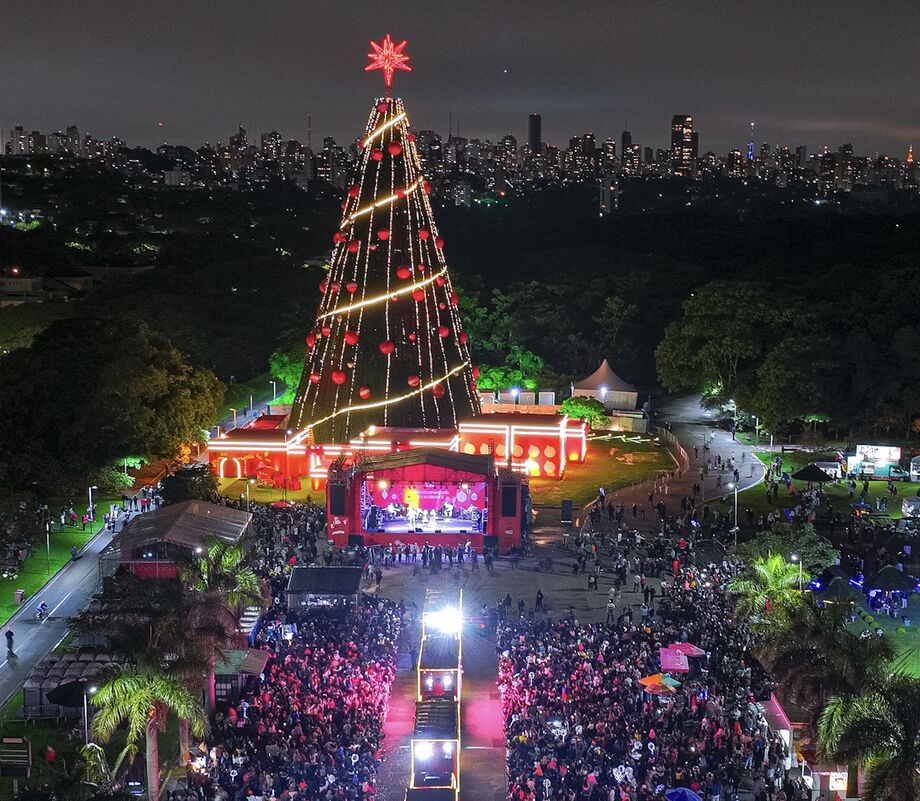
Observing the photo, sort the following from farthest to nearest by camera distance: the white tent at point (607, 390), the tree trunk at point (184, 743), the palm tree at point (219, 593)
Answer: the white tent at point (607, 390) < the palm tree at point (219, 593) < the tree trunk at point (184, 743)

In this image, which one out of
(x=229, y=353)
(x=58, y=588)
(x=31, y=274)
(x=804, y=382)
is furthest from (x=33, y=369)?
(x=31, y=274)

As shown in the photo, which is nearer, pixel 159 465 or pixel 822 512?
pixel 822 512

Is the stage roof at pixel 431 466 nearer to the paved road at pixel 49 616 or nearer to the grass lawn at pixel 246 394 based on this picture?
the paved road at pixel 49 616

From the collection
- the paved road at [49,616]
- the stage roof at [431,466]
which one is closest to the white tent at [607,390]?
the stage roof at [431,466]

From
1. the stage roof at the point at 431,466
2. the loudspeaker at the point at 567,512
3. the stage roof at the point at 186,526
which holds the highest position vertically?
the stage roof at the point at 431,466

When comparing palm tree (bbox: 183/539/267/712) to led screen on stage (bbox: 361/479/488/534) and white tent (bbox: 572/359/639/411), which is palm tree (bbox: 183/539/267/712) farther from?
white tent (bbox: 572/359/639/411)

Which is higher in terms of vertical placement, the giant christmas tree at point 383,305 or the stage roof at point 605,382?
the giant christmas tree at point 383,305

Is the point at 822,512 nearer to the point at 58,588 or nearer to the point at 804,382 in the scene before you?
the point at 804,382
